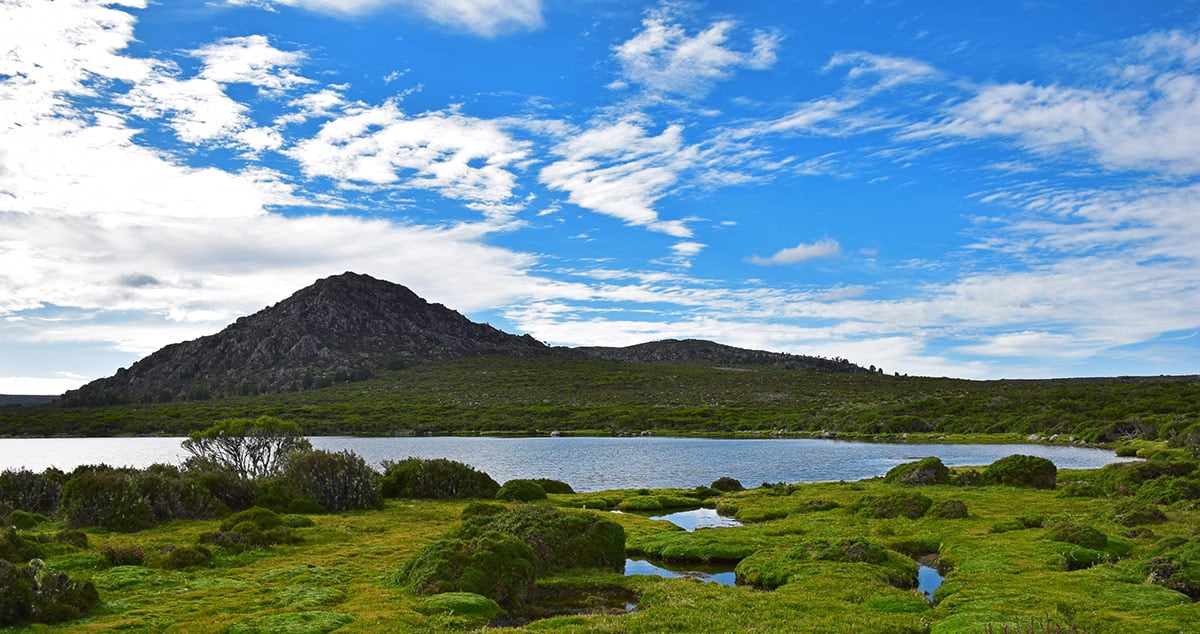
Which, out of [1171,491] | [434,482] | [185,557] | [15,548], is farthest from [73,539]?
[1171,491]

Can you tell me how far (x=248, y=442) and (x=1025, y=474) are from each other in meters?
69.9

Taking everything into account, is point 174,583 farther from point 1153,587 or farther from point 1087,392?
point 1087,392

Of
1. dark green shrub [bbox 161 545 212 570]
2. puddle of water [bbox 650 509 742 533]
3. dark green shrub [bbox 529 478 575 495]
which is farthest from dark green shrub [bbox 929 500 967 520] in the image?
dark green shrub [bbox 161 545 212 570]

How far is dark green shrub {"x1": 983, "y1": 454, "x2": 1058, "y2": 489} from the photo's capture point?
60.6 metres

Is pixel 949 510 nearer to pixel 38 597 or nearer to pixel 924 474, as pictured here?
pixel 924 474

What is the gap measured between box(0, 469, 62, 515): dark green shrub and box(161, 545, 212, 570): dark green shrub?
23.8m

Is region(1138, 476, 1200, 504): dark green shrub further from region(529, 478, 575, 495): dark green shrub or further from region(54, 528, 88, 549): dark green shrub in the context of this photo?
region(54, 528, 88, 549): dark green shrub

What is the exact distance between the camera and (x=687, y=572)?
36469 mm

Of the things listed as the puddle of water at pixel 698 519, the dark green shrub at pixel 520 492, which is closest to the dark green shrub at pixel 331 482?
the dark green shrub at pixel 520 492

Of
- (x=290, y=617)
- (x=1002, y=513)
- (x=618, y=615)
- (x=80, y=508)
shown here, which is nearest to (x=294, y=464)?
(x=80, y=508)

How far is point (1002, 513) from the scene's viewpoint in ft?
156

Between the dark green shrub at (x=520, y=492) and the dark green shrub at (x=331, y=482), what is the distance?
1023 centimetres

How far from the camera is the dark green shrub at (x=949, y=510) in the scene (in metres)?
46.2

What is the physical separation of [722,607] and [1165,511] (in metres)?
32.9
